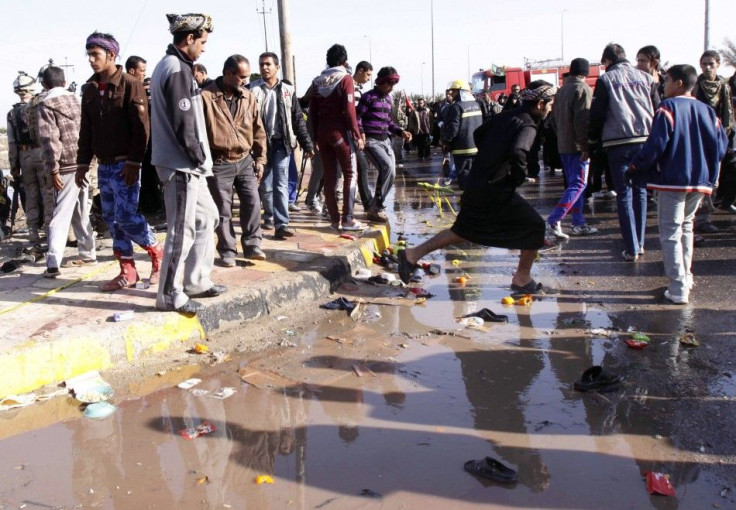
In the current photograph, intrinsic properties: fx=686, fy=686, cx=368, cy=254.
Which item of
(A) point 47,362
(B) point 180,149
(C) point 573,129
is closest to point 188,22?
(B) point 180,149

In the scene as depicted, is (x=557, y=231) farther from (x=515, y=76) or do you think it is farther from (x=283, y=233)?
(x=515, y=76)

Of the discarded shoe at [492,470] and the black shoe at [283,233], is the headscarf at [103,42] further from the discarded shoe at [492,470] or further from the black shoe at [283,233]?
the discarded shoe at [492,470]

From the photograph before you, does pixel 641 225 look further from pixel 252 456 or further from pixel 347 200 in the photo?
pixel 252 456

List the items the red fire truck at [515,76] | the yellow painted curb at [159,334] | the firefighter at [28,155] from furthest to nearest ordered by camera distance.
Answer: the red fire truck at [515,76] < the firefighter at [28,155] < the yellow painted curb at [159,334]

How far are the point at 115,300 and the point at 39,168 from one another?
356cm

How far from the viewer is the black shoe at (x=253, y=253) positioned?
626 cm

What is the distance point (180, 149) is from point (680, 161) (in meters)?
3.69

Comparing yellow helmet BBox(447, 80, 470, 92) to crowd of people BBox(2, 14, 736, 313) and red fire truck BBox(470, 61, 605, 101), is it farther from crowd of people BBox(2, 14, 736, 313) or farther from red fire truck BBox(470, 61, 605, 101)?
red fire truck BBox(470, 61, 605, 101)

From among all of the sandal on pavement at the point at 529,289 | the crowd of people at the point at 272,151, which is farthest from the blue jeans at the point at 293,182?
the sandal on pavement at the point at 529,289

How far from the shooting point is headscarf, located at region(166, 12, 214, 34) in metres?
4.45

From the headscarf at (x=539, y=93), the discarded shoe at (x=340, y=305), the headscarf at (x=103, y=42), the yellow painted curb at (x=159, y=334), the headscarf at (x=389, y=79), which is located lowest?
the discarded shoe at (x=340, y=305)

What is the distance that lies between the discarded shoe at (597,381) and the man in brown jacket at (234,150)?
3.30m

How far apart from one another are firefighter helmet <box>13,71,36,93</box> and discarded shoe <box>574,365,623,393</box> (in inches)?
272

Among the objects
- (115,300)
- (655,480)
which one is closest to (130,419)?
(115,300)
